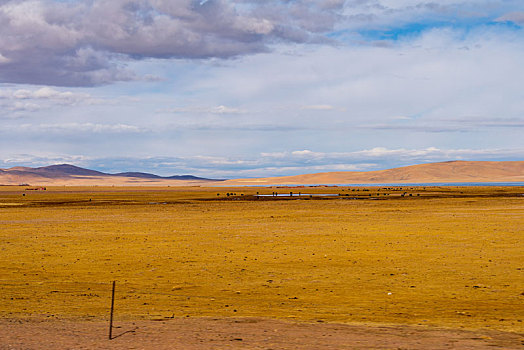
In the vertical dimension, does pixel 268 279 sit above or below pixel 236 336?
above

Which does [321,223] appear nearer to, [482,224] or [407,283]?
[482,224]

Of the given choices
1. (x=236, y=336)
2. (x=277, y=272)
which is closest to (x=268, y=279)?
(x=277, y=272)

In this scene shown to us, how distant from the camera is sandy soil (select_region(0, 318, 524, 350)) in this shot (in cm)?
877

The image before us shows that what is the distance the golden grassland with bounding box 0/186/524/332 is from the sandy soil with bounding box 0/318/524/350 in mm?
596

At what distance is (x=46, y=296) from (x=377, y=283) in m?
7.67

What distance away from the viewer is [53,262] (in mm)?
17891

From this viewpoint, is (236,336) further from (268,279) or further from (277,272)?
(277,272)

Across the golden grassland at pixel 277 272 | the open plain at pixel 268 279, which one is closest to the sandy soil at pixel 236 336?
the open plain at pixel 268 279

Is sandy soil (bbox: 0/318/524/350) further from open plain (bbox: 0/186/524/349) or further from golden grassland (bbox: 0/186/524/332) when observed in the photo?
golden grassland (bbox: 0/186/524/332)

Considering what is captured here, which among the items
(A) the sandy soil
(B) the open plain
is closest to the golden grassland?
(B) the open plain

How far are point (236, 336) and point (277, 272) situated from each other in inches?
249

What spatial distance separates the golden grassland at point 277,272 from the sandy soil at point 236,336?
0.60 metres

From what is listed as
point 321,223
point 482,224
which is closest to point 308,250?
point 321,223

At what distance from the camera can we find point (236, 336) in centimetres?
939
